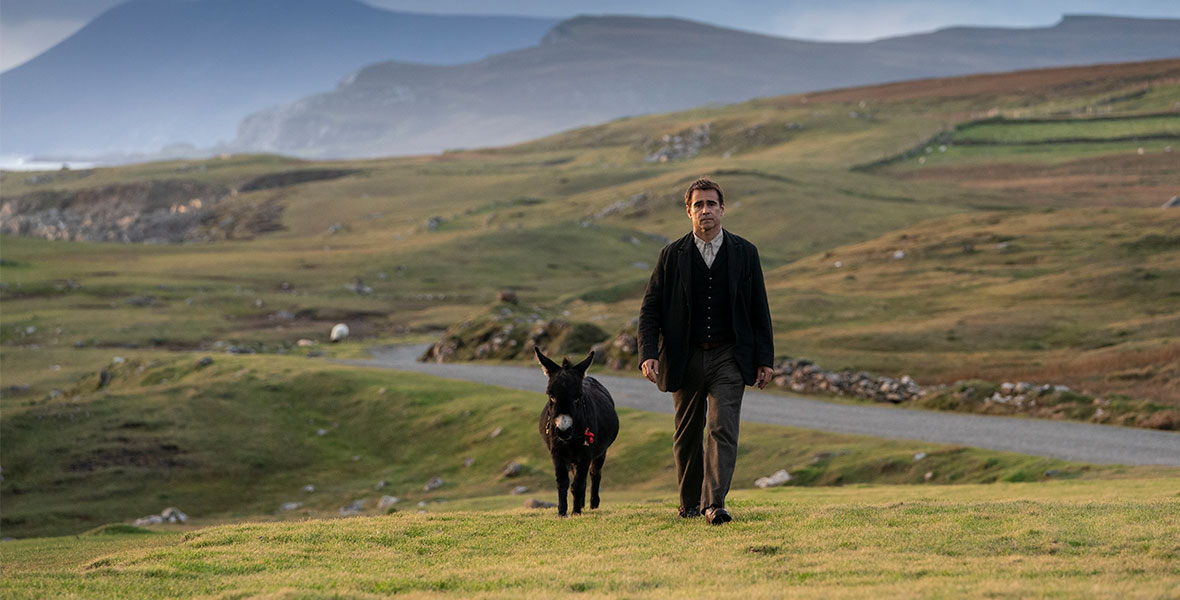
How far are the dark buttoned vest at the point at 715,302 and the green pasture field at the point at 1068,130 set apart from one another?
15107cm

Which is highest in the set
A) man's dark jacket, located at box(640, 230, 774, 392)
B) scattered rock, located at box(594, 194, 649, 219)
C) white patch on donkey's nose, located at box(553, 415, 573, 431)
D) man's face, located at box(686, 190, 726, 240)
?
man's face, located at box(686, 190, 726, 240)

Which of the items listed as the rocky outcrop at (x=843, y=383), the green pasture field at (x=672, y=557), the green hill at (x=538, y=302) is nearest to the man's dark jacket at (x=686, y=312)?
the green pasture field at (x=672, y=557)

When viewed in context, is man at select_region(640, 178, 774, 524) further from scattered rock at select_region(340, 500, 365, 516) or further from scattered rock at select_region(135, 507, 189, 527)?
scattered rock at select_region(135, 507, 189, 527)

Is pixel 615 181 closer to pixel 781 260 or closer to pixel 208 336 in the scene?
pixel 781 260

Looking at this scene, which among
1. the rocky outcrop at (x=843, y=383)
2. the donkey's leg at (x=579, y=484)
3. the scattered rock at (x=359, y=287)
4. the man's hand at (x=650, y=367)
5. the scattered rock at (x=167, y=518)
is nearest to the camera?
the man's hand at (x=650, y=367)

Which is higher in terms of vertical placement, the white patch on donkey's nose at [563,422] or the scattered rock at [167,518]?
the white patch on donkey's nose at [563,422]

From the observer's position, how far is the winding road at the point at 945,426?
29141 millimetres

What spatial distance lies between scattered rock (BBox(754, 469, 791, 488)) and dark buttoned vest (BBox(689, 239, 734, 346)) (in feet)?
51.4

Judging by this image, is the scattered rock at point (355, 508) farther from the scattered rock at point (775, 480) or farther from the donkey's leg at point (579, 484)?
the donkey's leg at point (579, 484)

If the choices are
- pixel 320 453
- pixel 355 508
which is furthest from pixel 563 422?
pixel 320 453

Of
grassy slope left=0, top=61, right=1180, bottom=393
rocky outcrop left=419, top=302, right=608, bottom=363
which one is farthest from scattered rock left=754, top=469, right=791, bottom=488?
rocky outcrop left=419, top=302, right=608, bottom=363

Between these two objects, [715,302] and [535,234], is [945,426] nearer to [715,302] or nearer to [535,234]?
[715,302]

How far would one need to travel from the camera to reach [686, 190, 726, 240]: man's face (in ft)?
45.4

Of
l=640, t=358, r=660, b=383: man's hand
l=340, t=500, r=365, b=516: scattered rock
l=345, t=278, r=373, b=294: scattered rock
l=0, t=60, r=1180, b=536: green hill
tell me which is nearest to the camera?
l=640, t=358, r=660, b=383: man's hand
